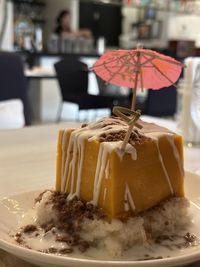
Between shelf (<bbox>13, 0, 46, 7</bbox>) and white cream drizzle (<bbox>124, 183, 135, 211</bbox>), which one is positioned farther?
shelf (<bbox>13, 0, 46, 7</bbox>)

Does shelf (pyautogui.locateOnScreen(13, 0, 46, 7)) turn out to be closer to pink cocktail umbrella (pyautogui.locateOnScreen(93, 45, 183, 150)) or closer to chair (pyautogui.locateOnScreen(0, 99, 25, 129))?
chair (pyautogui.locateOnScreen(0, 99, 25, 129))

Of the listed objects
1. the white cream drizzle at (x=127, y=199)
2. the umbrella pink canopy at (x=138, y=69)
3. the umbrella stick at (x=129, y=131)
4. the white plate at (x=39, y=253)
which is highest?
the umbrella pink canopy at (x=138, y=69)

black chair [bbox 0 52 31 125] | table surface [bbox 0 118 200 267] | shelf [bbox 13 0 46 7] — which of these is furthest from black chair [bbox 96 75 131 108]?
shelf [bbox 13 0 46 7]

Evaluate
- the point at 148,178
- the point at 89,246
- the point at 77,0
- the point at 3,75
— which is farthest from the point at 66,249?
the point at 77,0

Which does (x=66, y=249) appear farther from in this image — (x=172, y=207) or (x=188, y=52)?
(x=188, y=52)

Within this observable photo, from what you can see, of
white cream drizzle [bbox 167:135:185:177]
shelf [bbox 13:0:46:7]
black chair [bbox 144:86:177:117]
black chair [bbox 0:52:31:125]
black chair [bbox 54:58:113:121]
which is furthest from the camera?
shelf [bbox 13:0:46:7]

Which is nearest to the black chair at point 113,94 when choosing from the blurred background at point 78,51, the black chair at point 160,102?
the blurred background at point 78,51

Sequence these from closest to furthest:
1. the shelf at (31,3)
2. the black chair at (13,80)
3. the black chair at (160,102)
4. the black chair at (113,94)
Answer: the black chair at (13,80) → the black chair at (160,102) → the black chair at (113,94) → the shelf at (31,3)

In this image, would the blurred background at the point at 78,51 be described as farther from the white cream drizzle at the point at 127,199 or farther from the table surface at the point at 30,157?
the white cream drizzle at the point at 127,199
